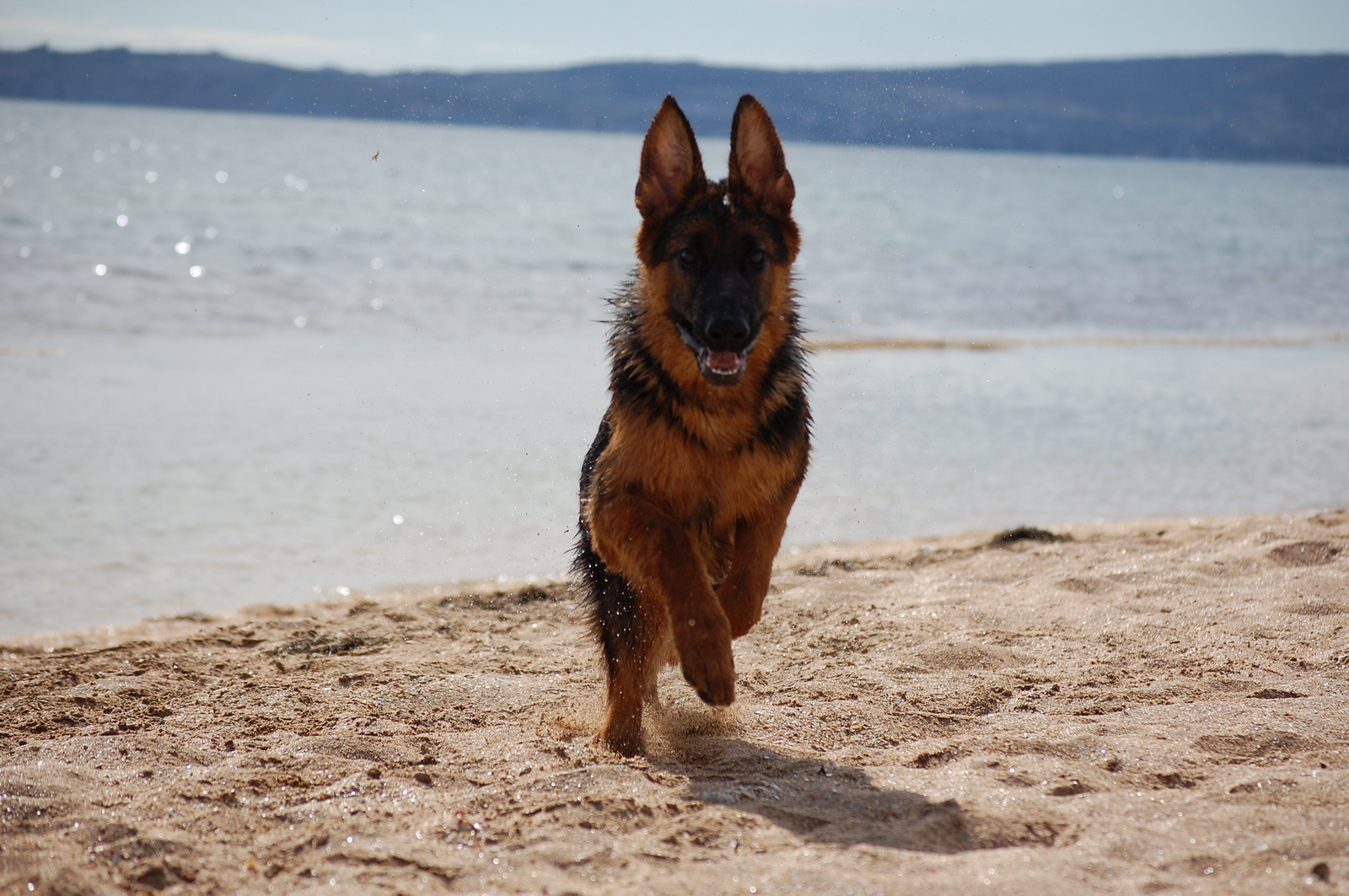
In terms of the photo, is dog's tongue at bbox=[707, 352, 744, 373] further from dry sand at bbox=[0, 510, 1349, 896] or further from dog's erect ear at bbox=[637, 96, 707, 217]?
dry sand at bbox=[0, 510, 1349, 896]

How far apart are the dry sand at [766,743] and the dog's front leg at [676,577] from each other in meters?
0.35

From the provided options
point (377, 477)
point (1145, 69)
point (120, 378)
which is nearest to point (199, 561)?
point (377, 477)

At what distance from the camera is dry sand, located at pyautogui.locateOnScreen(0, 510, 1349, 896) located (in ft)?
9.34

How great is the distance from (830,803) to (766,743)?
2.30 feet

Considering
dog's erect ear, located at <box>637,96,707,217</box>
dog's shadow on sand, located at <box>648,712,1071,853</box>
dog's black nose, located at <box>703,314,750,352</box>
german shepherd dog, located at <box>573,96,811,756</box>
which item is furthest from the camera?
dog's erect ear, located at <box>637,96,707,217</box>

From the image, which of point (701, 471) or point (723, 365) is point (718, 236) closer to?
point (723, 365)

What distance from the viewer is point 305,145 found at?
6762 cm

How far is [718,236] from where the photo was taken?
4137 mm

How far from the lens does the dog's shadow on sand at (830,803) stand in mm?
2979

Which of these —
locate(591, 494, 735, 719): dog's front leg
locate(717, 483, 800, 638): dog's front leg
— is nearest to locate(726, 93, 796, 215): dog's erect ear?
locate(717, 483, 800, 638): dog's front leg

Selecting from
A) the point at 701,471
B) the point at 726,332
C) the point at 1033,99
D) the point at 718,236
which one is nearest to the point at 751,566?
the point at 701,471

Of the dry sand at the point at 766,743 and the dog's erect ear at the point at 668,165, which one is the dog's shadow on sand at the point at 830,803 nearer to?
the dry sand at the point at 766,743

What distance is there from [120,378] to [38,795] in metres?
7.87

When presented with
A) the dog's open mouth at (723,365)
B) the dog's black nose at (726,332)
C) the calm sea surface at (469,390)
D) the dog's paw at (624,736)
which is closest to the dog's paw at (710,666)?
the dog's paw at (624,736)
